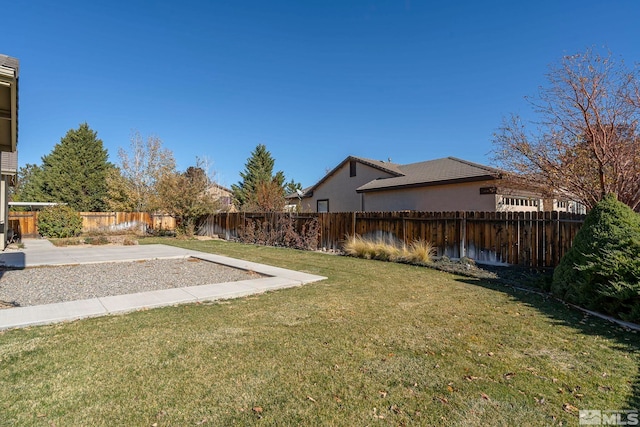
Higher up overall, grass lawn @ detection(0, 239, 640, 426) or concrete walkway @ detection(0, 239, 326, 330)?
concrete walkway @ detection(0, 239, 326, 330)

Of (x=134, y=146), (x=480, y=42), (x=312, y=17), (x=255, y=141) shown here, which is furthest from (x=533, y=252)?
(x=134, y=146)

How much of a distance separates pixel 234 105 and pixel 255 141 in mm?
15642

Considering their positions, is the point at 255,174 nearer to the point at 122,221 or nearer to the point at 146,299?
the point at 122,221

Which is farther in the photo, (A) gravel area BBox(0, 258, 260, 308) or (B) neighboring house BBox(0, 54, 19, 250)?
(A) gravel area BBox(0, 258, 260, 308)

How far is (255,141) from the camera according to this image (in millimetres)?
36531

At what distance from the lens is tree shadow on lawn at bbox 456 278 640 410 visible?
10.2ft

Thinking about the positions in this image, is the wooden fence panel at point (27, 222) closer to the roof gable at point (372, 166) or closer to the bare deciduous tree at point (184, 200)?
the bare deciduous tree at point (184, 200)

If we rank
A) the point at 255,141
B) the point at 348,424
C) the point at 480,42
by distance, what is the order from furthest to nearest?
1. the point at 255,141
2. the point at 480,42
3. the point at 348,424

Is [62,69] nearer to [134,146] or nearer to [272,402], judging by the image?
[272,402]

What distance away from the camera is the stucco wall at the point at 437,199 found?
1365 cm

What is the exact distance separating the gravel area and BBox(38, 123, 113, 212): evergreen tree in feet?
92.2

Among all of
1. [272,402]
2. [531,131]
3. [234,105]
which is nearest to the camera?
[272,402]
